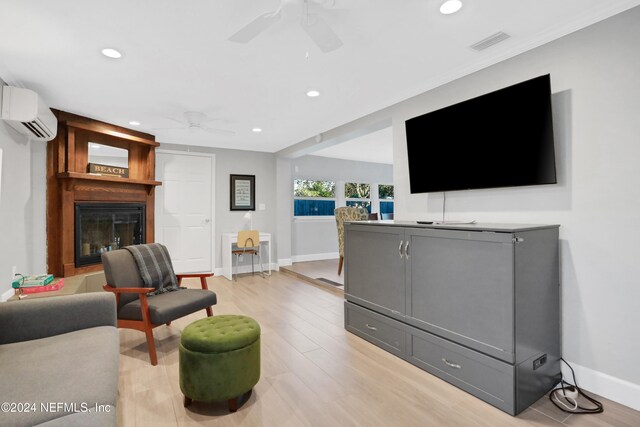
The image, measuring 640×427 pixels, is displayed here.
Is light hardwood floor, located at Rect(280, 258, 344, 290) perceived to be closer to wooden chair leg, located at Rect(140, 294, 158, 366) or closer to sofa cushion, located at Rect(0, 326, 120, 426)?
wooden chair leg, located at Rect(140, 294, 158, 366)

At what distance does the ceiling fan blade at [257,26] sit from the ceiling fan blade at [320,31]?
19 cm

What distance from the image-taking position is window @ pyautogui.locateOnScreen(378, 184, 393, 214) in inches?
331

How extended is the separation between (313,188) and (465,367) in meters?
5.62

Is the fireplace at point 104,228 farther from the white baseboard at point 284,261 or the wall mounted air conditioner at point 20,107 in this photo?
the white baseboard at point 284,261

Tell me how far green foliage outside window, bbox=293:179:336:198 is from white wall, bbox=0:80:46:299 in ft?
14.3

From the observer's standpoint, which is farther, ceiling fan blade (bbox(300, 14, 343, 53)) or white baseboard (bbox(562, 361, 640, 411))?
white baseboard (bbox(562, 361, 640, 411))

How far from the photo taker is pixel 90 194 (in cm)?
425

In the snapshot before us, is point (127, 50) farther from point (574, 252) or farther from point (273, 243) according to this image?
point (273, 243)

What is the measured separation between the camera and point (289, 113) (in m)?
4.00

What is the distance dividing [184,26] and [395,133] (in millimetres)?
2241

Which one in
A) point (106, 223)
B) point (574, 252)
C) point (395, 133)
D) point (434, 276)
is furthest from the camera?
point (106, 223)

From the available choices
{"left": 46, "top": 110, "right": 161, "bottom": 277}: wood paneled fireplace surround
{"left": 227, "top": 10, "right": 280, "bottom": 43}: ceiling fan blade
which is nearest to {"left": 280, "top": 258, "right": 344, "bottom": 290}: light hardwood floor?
{"left": 46, "top": 110, "right": 161, "bottom": 277}: wood paneled fireplace surround

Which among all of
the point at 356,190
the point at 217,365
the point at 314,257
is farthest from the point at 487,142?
the point at 356,190

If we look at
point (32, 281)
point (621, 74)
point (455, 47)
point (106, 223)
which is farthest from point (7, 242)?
point (621, 74)
